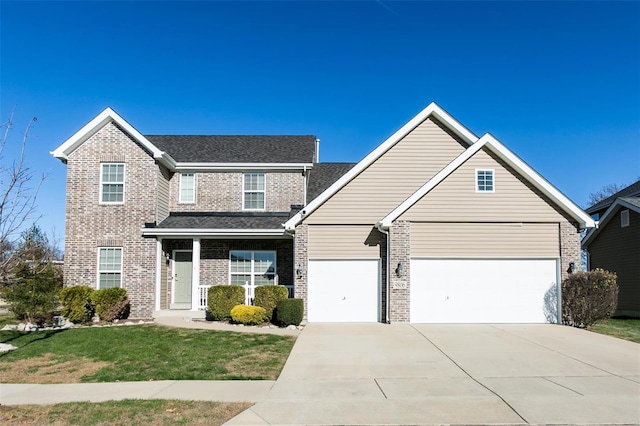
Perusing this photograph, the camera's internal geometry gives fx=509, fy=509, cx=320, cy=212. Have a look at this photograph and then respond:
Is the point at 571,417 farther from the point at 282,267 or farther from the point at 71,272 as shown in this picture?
the point at 71,272

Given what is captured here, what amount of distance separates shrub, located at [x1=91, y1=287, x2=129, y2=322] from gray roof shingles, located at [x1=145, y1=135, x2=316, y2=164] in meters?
6.28

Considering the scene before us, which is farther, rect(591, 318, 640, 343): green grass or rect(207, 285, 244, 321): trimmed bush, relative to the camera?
rect(207, 285, 244, 321): trimmed bush

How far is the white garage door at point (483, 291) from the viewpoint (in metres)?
16.3

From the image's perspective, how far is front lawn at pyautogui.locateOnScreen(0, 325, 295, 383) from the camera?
32.0ft

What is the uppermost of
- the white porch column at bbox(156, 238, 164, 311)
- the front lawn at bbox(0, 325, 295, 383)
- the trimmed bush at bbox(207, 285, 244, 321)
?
the white porch column at bbox(156, 238, 164, 311)

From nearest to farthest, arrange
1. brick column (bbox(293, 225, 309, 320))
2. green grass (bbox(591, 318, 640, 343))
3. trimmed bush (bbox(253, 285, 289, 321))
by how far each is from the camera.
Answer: green grass (bbox(591, 318, 640, 343))
trimmed bush (bbox(253, 285, 289, 321))
brick column (bbox(293, 225, 309, 320))

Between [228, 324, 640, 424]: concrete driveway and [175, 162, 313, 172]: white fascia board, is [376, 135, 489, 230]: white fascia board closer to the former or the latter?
[228, 324, 640, 424]: concrete driveway

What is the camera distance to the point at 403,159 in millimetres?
17938

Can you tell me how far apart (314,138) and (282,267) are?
732cm

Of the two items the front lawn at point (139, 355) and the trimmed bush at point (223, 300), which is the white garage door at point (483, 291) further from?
the trimmed bush at point (223, 300)

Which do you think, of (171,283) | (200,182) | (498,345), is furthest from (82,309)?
(498,345)

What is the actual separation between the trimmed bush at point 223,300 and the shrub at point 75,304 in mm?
4107

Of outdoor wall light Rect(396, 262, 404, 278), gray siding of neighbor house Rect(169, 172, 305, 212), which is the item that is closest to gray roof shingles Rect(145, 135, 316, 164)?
gray siding of neighbor house Rect(169, 172, 305, 212)

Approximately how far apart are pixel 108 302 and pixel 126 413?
10.7 m
